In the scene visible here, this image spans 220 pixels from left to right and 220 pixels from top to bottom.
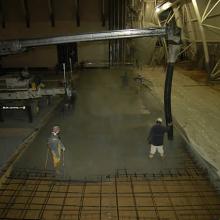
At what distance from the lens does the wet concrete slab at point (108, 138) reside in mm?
6070

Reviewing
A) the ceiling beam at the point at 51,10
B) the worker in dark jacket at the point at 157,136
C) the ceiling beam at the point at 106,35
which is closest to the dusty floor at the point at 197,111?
the worker in dark jacket at the point at 157,136

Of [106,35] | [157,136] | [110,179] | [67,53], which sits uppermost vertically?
[106,35]

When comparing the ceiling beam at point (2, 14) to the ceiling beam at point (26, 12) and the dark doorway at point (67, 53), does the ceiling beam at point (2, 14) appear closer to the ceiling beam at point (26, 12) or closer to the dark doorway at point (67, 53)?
the ceiling beam at point (26, 12)

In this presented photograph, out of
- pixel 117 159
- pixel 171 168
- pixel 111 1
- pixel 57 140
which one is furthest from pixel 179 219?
pixel 111 1

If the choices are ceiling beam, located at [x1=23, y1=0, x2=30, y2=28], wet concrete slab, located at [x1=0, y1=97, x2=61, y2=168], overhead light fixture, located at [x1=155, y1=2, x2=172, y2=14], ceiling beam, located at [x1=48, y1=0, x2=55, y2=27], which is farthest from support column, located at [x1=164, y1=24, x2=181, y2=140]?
ceiling beam, located at [x1=23, y1=0, x2=30, y2=28]

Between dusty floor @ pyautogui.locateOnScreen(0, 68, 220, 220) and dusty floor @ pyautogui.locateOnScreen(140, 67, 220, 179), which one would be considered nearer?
dusty floor @ pyautogui.locateOnScreen(0, 68, 220, 220)

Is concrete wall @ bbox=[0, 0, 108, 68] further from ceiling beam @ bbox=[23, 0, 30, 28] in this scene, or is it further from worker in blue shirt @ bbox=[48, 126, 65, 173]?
worker in blue shirt @ bbox=[48, 126, 65, 173]

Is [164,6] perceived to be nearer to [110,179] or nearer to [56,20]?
[56,20]

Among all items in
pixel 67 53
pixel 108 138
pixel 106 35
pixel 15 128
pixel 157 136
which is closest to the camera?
pixel 106 35

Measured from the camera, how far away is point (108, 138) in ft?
24.9

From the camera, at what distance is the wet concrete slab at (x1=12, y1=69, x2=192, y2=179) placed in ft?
19.9

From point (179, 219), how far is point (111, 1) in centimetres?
1807

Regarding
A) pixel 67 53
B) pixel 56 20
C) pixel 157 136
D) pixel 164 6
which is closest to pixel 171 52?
pixel 157 136

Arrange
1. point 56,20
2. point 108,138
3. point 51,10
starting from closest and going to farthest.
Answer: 1. point 108,138
2. point 51,10
3. point 56,20
